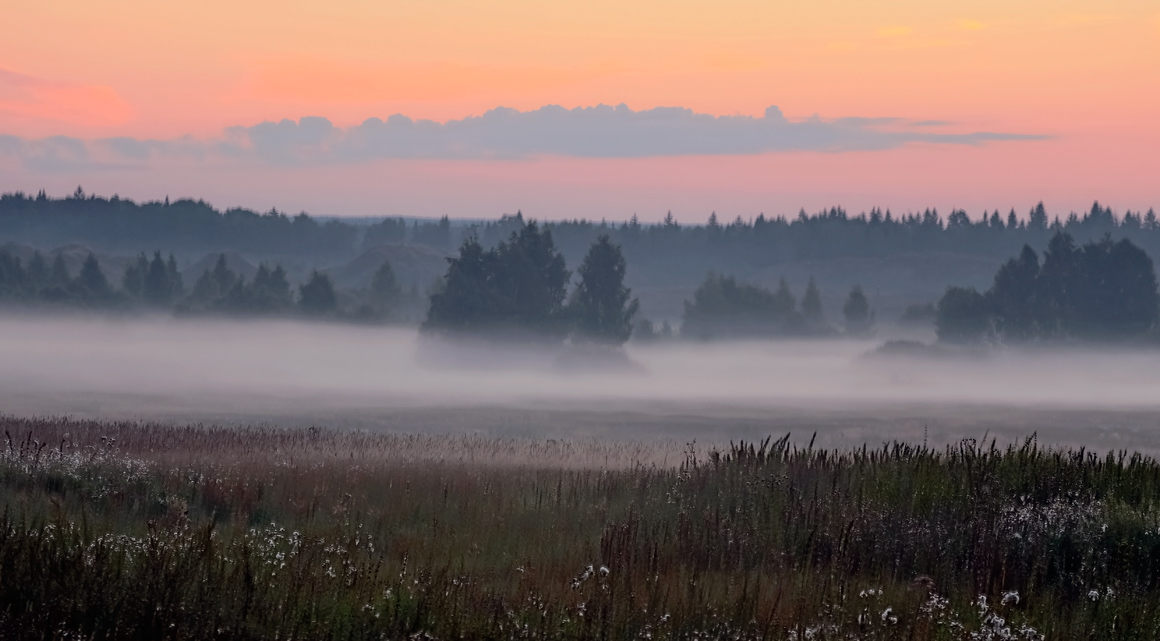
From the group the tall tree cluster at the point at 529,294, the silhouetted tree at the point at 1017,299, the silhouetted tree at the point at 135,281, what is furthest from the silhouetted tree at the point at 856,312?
the silhouetted tree at the point at 135,281

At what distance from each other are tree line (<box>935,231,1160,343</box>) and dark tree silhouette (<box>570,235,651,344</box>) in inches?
1485

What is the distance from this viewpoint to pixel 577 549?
11.0 metres

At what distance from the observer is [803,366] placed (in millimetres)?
112875

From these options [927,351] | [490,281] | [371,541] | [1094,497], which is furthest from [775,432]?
[927,351]

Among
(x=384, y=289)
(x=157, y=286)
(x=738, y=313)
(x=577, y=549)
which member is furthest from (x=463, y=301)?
(x=577, y=549)

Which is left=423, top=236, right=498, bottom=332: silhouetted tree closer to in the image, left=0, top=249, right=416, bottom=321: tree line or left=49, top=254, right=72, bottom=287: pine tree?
left=0, top=249, right=416, bottom=321: tree line

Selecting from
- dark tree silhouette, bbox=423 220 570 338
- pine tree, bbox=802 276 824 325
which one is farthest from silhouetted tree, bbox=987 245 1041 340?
dark tree silhouette, bbox=423 220 570 338

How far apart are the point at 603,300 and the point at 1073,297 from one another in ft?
151

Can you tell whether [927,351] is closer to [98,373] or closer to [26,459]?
[98,373]

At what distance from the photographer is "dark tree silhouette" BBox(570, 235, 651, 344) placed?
9119cm

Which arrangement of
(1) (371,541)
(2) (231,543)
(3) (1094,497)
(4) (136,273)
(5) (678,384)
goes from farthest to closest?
(4) (136,273)
(5) (678,384)
(3) (1094,497)
(1) (371,541)
(2) (231,543)

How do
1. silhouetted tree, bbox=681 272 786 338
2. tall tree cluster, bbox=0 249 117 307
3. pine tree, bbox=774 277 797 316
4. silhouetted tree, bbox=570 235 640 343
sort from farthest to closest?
tall tree cluster, bbox=0 249 117 307 → pine tree, bbox=774 277 797 316 → silhouetted tree, bbox=681 272 786 338 → silhouetted tree, bbox=570 235 640 343

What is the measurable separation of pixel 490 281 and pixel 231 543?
3091 inches

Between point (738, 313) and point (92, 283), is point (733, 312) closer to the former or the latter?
point (738, 313)
